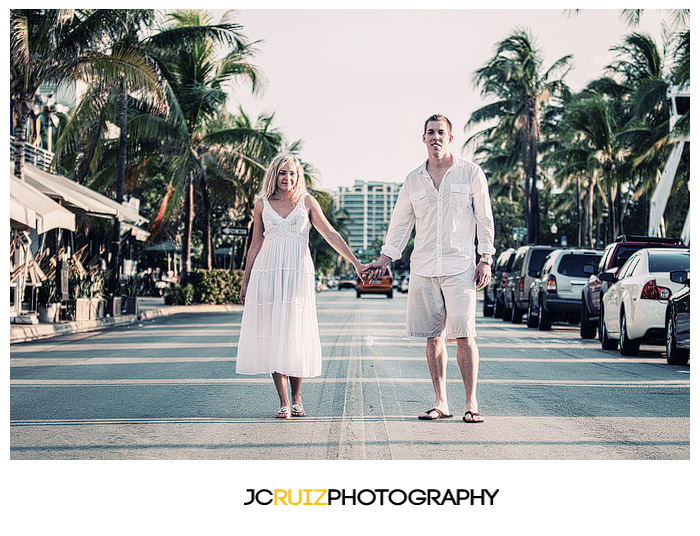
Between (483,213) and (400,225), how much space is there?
0.67m

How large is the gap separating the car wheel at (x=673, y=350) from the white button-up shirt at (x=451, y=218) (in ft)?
18.4

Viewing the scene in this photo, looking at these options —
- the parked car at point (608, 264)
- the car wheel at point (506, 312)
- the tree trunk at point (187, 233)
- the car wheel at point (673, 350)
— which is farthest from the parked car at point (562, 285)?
the tree trunk at point (187, 233)

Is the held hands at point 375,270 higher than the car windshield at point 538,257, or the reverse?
the car windshield at point 538,257

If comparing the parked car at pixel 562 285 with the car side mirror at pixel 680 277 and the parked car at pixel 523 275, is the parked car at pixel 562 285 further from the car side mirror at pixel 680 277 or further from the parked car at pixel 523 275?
the car side mirror at pixel 680 277

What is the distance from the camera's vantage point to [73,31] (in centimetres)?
1870

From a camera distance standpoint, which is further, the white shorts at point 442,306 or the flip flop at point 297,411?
the flip flop at point 297,411

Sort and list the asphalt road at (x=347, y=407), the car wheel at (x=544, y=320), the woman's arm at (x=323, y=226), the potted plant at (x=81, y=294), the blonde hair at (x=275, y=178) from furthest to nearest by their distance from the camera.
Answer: the potted plant at (x=81, y=294) → the car wheel at (x=544, y=320) → the woman's arm at (x=323, y=226) → the blonde hair at (x=275, y=178) → the asphalt road at (x=347, y=407)

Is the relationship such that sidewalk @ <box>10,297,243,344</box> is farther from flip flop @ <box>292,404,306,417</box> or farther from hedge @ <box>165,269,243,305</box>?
flip flop @ <box>292,404,306,417</box>

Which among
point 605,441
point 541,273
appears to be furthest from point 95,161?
point 605,441

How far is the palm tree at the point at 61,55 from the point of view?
17.6 m

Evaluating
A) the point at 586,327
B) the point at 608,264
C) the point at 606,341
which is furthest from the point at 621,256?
the point at 606,341

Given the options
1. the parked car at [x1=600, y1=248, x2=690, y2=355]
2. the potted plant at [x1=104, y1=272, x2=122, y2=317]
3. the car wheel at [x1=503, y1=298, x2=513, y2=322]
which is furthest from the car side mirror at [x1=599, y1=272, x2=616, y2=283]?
the potted plant at [x1=104, y1=272, x2=122, y2=317]

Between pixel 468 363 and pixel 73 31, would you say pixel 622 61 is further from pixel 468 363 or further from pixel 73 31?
pixel 468 363
